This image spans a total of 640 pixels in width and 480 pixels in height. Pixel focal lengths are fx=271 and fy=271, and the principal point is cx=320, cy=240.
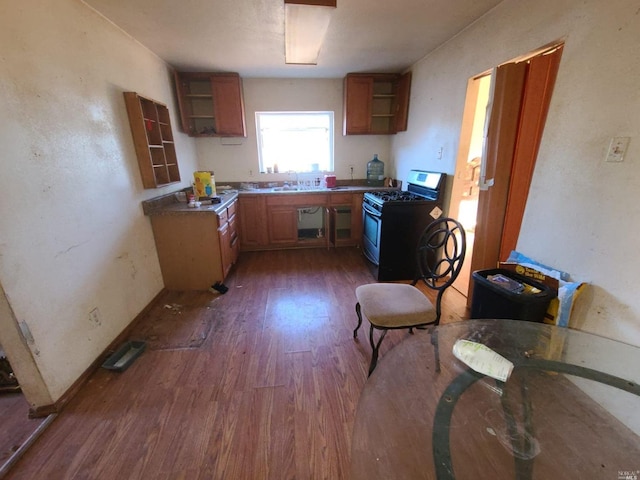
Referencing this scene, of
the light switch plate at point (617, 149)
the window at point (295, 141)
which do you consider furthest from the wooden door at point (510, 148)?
the window at point (295, 141)

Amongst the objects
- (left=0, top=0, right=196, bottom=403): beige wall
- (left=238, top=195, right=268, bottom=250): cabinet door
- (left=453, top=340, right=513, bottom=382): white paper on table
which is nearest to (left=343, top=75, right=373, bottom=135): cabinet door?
(left=238, top=195, right=268, bottom=250): cabinet door

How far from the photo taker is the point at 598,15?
1324 mm

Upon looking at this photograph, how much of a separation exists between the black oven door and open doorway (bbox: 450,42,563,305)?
926 mm

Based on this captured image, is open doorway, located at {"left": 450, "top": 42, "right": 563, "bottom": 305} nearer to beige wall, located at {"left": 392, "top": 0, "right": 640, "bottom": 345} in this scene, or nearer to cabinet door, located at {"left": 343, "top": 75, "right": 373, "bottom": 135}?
beige wall, located at {"left": 392, "top": 0, "right": 640, "bottom": 345}

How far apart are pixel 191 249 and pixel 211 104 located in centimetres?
215

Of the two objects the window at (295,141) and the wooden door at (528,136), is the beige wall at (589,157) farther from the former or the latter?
the window at (295,141)

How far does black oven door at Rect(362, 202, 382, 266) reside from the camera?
9.36 ft

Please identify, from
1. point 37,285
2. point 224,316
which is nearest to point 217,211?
point 224,316

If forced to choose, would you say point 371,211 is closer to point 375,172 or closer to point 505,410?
point 375,172

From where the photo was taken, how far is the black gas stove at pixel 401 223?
2742mm

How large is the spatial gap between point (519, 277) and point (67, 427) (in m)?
2.69

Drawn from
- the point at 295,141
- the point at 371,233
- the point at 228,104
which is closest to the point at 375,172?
the point at 295,141

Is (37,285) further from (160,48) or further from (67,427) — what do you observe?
(160,48)

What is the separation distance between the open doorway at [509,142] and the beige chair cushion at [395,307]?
875mm
